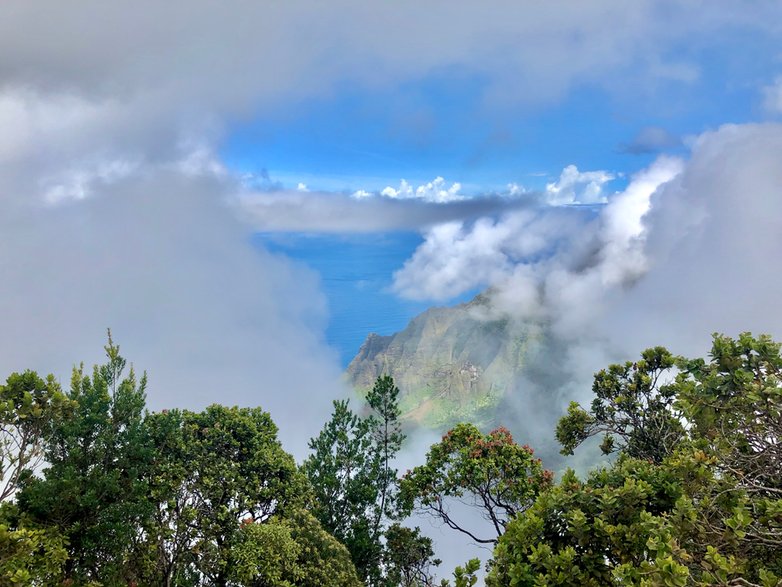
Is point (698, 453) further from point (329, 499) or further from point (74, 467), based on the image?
point (329, 499)

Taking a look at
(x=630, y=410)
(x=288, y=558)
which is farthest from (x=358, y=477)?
(x=630, y=410)

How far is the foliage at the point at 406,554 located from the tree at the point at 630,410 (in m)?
6.66

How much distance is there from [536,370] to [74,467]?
550 feet

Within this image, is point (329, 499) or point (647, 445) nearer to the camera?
point (647, 445)

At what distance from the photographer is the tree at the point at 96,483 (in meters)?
13.4

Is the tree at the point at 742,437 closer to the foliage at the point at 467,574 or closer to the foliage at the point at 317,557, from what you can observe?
the foliage at the point at 467,574

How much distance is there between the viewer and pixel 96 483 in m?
13.6

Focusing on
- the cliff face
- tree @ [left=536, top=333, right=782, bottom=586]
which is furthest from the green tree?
the cliff face

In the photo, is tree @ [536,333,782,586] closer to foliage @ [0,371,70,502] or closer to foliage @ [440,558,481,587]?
foliage @ [440,558,481,587]

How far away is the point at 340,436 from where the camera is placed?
75.4ft

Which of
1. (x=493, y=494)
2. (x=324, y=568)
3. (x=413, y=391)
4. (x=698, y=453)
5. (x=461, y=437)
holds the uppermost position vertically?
(x=413, y=391)

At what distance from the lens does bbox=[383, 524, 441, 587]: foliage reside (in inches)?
800

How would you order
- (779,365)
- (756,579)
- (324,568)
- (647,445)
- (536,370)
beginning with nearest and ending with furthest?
(756,579), (779,365), (324,568), (647,445), (536,370)

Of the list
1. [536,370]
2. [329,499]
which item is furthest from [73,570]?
[536,370]
